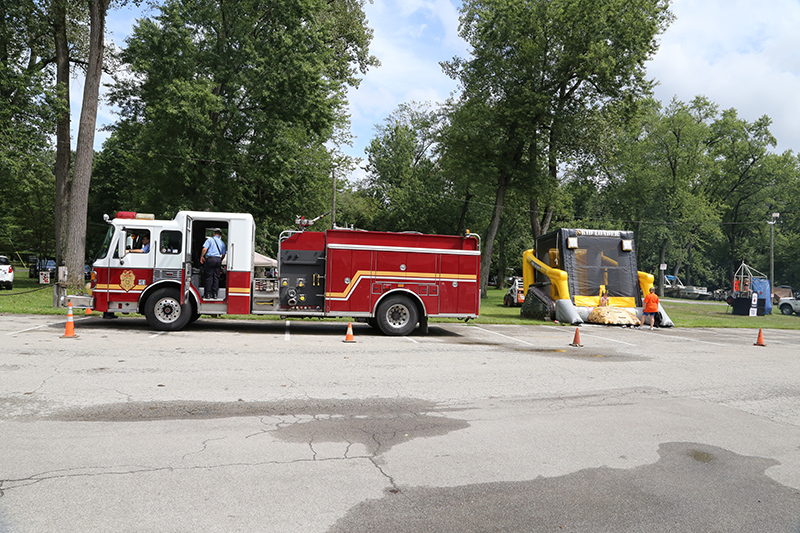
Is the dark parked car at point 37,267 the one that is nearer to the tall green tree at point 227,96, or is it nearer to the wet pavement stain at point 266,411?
the tall green tree at point 227,96

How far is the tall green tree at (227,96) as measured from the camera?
24.4 m

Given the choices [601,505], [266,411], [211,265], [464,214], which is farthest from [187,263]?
[464,214]

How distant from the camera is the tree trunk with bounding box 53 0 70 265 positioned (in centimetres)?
2341

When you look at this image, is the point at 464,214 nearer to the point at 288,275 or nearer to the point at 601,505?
the point at 288,275

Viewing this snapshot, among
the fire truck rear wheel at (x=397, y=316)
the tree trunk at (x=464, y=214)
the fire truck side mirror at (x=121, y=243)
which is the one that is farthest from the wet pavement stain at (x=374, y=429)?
the tree trunk at (x=464, y=214)

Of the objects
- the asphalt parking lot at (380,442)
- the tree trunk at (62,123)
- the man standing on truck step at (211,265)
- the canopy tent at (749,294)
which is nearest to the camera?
the asphalt parking lot at (380,442)

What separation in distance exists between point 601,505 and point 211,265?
11.0m

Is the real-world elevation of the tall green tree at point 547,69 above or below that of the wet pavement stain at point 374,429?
above

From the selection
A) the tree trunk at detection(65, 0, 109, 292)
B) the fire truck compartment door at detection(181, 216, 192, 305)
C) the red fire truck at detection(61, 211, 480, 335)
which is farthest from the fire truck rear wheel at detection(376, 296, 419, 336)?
the tree trunk at detection(65, 0, 109, 292)

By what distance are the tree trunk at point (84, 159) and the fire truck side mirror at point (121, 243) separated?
7.78 metres

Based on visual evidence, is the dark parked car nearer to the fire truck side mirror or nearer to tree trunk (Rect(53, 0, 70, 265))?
tree trunk (Rect(53, 0, 70, 265))

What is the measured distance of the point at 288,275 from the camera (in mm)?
13672

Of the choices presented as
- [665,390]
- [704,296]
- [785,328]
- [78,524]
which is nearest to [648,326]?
[785,328]

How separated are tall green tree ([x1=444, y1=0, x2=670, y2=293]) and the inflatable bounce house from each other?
10972 millimetres
